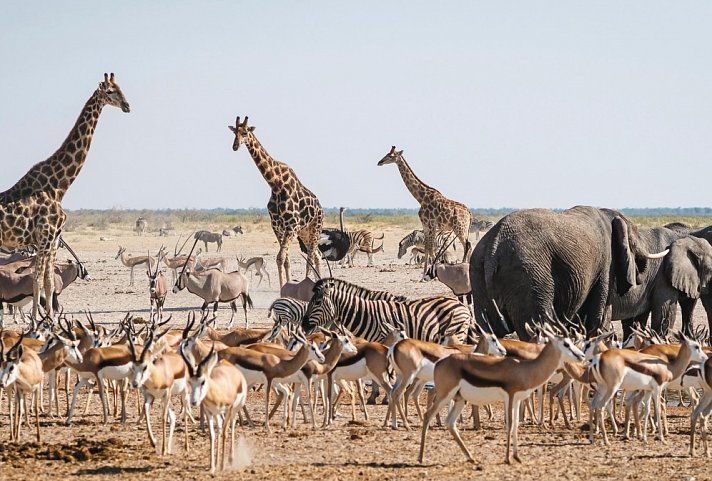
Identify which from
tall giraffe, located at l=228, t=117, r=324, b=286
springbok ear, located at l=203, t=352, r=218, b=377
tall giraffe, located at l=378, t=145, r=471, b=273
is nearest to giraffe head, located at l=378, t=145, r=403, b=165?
tall giraffe, located at l=378, t=145, r=471, b=273

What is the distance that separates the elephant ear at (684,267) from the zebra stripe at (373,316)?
378cm

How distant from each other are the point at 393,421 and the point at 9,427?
3944 mm

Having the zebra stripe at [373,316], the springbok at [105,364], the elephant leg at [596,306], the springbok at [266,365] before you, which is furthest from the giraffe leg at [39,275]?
the elephant leg at [596,306]

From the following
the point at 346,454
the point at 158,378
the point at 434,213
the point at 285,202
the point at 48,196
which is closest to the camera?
the point at 158,378

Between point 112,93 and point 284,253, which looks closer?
point 112,93

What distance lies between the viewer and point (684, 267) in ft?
60.5

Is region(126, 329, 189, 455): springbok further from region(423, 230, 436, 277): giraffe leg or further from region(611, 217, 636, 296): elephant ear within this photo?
region(423, 230, 436, 277): giraffe leg

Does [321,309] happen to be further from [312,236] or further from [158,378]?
[312,236]

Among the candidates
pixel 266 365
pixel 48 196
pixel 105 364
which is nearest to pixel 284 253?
pixel 48 196

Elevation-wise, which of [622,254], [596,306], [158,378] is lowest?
[158,378]

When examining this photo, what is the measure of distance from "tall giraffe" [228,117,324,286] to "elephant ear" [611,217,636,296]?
24.8ft

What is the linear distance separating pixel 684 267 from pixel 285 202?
8001mm

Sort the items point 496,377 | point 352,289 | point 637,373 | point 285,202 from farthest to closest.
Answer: point 285,202
point 352,289
point 637,373
point 496,377

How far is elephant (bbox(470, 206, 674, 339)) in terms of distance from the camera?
15055 mm
